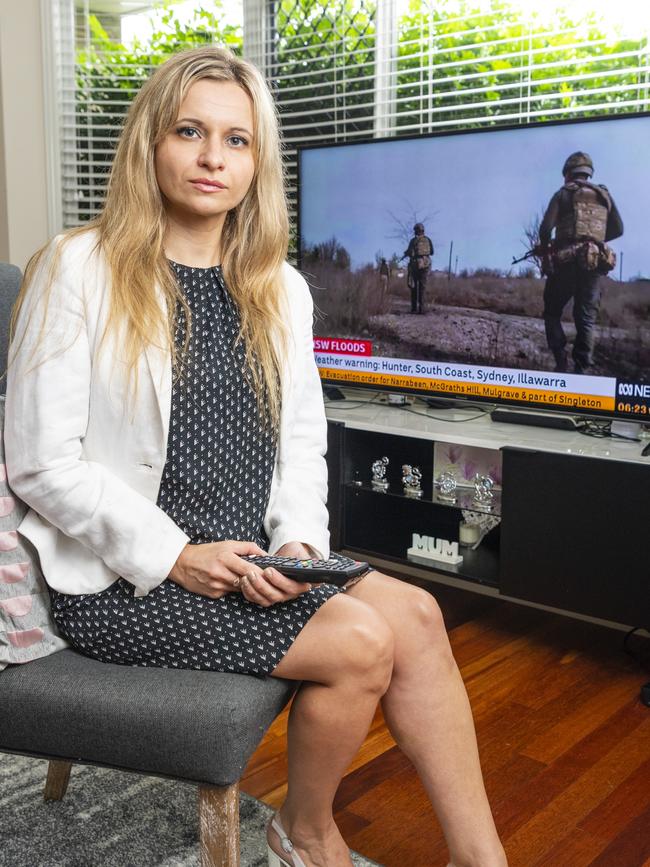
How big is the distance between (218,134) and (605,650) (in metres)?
1.74

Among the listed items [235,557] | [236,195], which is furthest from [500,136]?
[235,557]

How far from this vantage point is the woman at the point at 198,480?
1.33m

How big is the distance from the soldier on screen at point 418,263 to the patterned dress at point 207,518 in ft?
3.71

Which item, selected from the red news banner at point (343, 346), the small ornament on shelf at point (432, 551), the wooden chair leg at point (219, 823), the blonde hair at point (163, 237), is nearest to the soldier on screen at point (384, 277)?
the red news banner at point (343, 346)

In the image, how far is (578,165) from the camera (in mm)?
2293

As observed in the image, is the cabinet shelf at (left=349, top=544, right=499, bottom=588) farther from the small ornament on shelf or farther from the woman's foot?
the woman's foot

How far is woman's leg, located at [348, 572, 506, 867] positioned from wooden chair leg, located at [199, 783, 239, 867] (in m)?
0.28

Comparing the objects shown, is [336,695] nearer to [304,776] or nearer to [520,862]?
[304,776]

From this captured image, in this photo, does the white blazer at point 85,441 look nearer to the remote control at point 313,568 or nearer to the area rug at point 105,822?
the remote control at point 313,568

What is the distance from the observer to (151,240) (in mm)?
1493

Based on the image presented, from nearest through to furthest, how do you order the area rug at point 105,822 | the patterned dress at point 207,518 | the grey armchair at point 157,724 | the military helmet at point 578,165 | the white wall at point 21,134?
the grey armchair at point 157,724 < the patterned dress at point 207,518 < the area rug at point 105,822 < the military helmet at point 578,165 < the white wall at point 21,134

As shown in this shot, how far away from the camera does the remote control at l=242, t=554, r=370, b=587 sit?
128 centimetres

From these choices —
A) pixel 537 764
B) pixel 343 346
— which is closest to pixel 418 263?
pixel 343 346

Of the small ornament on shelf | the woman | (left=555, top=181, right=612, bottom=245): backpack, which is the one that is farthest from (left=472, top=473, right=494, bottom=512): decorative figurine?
the woman
